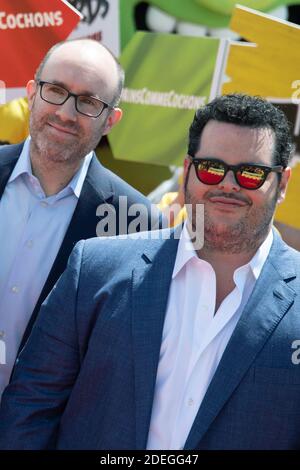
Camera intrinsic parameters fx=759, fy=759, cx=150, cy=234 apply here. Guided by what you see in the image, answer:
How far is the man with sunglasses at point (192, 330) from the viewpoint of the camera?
1.88 m

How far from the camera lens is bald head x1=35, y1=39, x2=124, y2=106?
262 centimetres

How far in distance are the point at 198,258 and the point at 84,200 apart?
0.74 meters

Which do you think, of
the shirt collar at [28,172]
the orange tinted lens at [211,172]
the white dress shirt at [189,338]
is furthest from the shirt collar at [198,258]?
the shirt collar at [28,172]

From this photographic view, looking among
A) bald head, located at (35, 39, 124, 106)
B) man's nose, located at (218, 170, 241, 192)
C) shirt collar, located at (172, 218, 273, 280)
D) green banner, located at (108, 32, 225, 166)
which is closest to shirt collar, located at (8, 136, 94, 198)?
bald head, located at (35, 39, 124, 106)

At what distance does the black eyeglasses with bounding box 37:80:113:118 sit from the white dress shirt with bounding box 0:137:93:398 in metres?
0.21

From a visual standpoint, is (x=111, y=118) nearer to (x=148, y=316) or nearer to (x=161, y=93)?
(x=148, y=316)

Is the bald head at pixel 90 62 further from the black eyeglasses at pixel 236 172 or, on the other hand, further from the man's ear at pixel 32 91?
the black eyeglasses at pixel 236 172

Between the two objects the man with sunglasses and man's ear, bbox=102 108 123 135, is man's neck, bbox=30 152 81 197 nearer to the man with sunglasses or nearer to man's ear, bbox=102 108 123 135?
man's ear, bbox=102 108 123 135

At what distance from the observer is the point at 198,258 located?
80.2 inches

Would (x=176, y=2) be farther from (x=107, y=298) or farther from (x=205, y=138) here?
(x=107, y=298)

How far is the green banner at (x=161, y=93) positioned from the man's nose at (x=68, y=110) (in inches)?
64.9

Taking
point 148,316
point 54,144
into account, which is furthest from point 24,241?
point 148,316

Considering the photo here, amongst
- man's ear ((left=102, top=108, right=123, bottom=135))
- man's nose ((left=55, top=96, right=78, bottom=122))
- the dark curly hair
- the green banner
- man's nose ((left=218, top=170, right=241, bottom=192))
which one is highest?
the dark curly hair
